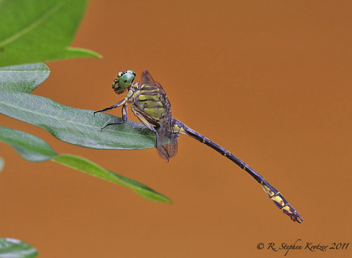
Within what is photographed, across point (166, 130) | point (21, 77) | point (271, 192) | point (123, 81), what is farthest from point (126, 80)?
point (271, 192)

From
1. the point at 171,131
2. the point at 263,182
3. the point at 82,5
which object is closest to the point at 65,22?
the point at 82,5

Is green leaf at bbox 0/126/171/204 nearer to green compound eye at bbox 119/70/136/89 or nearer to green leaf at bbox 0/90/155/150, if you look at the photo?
green leaf at bbox 0/90/155/150

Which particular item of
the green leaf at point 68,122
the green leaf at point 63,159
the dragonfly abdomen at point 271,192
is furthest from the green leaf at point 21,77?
the dragonfly abdomen at point 271,192

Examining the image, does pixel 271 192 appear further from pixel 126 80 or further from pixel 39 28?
pixel 39 28

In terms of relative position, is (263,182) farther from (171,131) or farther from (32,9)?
(32,9)

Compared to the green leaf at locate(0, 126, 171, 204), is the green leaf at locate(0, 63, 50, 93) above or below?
above

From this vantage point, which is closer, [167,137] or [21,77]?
[21,77]

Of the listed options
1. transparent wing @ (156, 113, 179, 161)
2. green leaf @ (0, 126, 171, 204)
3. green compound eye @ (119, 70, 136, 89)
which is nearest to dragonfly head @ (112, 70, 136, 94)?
green compound eye @ (119, 70, 136, 89)
